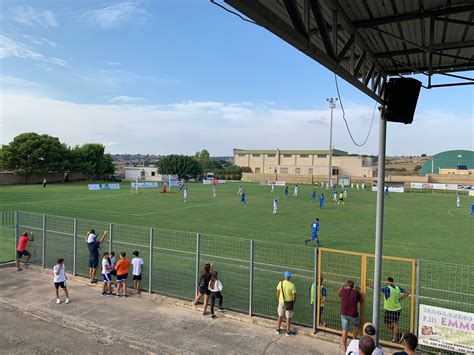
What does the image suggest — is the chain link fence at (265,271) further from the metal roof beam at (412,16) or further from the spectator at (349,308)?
the metal roof beam at (412,16)

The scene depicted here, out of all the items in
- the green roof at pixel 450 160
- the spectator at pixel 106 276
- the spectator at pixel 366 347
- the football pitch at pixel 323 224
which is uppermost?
the green roof at pixel 450 160

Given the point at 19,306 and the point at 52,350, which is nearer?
the point at 52,350

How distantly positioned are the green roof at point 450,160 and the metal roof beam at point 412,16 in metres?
117

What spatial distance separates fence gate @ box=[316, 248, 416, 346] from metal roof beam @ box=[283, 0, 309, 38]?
517 cm

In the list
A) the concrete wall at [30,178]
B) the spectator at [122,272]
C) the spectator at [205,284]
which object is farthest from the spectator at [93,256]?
the concrete wall at [30,178]

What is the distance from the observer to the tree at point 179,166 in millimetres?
92000

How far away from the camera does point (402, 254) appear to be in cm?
1586

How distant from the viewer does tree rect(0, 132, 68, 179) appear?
205 feet

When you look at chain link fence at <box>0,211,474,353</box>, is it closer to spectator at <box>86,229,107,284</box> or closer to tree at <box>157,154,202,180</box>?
spectator at <box>86,229,107,284</box>

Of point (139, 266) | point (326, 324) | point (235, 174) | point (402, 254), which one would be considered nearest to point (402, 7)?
point (326, 324)

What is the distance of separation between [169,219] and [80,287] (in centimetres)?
1402

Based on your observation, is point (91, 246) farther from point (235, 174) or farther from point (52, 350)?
point (235, 174)

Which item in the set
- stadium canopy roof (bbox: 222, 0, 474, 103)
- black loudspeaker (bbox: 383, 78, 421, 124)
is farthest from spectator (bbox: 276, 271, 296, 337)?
stadium canopy roof (bbox: 222, 0, 474, 103)

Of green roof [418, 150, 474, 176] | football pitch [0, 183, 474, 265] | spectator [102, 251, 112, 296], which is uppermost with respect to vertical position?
green roof [418, 150, 474, 176]
